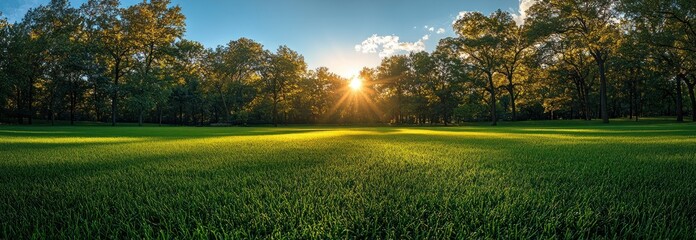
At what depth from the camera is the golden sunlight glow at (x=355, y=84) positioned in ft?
205

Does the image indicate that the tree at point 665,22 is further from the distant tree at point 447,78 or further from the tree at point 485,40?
the distant tree at point 447,78

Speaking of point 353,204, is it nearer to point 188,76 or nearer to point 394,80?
point 394,80

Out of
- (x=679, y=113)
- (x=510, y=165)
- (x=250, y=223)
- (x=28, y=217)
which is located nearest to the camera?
(x=250, y=223)

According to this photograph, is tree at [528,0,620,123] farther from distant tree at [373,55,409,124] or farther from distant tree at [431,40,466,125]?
distant tree at [373,55,409,124]

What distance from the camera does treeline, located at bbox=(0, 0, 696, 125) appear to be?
29.4m

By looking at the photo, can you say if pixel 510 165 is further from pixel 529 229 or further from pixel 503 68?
pixel 503 68

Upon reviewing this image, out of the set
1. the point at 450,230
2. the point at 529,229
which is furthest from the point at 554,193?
the point at 450,230

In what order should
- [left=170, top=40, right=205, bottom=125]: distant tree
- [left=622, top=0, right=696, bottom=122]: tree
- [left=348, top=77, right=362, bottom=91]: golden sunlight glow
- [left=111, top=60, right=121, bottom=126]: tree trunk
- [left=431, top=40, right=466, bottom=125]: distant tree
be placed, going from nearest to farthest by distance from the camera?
1. [left=622, top=0, right=696, bottom=122]: tree
2. [left=111, top=60, right=121, bottom=126]: tree trunk
3. [left=431, top=40, right=466, bottom=125]: distant tree
4. [left=170, top=40, right=205, bottom=125]: distant tree
5. [left=348, top=77, right=362, bottom=91]: golden sunlight glow

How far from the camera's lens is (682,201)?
202 cm

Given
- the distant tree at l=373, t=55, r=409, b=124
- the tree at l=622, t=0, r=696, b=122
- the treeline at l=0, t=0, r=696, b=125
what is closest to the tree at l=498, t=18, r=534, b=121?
the treeline at l=0, t=0, r=696, b=125

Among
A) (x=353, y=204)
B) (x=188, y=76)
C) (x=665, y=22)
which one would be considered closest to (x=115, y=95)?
(x=188, y=76)

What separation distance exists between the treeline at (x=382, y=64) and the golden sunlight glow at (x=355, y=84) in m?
5.89

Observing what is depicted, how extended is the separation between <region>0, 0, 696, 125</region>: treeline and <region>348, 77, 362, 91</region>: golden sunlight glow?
5888 mm

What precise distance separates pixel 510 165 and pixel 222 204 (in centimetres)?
318
